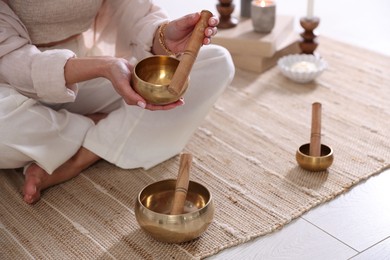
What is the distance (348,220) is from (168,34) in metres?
0.69

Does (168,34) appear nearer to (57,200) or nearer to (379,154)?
(57,200)

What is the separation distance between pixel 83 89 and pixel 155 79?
1.40 feet

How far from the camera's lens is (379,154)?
6.75 ft

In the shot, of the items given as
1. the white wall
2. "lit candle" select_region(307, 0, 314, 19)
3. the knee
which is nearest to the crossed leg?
the knee

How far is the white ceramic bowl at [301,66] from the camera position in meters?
2.54

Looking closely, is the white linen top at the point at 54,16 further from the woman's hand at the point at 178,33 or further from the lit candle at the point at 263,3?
the lit candle at the point at 263,3

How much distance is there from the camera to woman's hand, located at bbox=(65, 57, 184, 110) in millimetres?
1642

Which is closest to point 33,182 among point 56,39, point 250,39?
point 56,39

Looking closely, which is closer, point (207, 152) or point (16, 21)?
point (16, 21)

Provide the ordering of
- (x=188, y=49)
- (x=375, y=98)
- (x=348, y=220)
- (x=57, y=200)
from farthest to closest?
(x=375, y=98) → (x=57, y=200) → (x=348, y=220) → (x=188, y=49)

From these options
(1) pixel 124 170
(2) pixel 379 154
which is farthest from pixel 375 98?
(1) pixel 124 170

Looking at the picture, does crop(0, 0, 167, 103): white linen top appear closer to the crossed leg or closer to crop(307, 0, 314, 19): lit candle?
the crossed leg

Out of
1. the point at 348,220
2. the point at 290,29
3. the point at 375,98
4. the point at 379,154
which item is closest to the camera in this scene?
the point at 348,220

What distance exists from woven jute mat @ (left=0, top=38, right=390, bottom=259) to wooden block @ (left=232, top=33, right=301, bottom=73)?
122 millimetres
